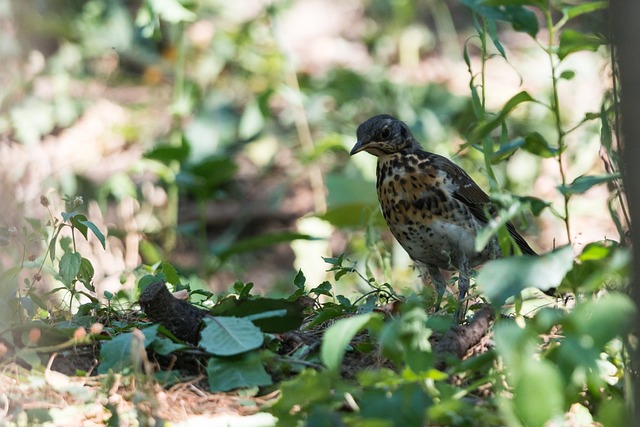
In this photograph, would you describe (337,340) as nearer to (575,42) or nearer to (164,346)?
(164,346)

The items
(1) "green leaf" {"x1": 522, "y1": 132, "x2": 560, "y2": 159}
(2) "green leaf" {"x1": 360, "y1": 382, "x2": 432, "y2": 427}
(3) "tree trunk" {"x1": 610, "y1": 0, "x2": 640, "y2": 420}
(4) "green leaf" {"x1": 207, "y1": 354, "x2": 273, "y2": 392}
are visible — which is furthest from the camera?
(1) "green leaf" {"x1": 522, "y1": 132, "x2": 560, "y2": 159}

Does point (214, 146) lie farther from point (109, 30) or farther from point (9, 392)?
point (9, 392)

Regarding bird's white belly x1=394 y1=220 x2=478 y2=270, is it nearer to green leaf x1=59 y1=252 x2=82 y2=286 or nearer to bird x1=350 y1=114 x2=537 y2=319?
bird x1=350 y1=114 x2=537 y2=319

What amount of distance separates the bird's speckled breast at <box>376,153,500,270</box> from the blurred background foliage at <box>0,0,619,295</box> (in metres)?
1.62

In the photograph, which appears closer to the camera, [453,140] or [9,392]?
[9,392]

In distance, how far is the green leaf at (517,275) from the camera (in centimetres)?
238

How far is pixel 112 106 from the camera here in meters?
9.67

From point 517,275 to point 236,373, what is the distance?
982 millimetres

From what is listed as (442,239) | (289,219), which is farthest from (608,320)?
(289,219)

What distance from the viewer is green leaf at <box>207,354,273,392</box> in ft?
9.52

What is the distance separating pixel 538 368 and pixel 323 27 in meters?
9.56

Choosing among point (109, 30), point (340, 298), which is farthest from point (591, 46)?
point (109, 30)

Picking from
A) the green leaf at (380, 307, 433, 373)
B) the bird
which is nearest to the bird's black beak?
the bird

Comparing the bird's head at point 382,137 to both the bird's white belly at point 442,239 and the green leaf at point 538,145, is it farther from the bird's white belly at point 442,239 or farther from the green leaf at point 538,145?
the green leaf at point 538,145
